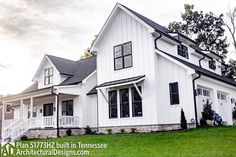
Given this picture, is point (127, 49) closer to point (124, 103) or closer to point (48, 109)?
point (124, 103)

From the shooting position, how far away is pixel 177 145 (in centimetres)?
1051

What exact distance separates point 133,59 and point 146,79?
1.77m

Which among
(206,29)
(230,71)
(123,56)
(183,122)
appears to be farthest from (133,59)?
(206,29)

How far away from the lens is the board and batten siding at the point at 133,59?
54.2ft

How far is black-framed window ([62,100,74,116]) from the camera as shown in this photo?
72.9ft

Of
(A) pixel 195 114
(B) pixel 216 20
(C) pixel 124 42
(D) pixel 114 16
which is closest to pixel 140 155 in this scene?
(A) pixel 195 114

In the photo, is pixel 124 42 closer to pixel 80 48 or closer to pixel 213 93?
pixel 213 93

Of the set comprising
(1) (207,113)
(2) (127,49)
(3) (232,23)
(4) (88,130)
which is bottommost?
(4) (88,130)

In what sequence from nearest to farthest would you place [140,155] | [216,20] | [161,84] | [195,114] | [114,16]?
1. [140,155]
2. [195,114]
3. [161,84]
4. [114,16]
5. [216,20]

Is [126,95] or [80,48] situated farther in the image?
[80,48]

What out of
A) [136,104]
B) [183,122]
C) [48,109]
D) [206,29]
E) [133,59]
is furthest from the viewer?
[206,29]

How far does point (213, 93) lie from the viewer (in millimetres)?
18891

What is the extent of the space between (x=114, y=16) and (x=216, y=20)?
22.6 m

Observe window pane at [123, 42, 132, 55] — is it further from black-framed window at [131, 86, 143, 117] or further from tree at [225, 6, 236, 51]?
tree at [225, 6, 236, 51]
